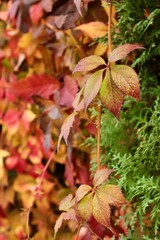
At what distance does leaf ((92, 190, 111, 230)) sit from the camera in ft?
2.32

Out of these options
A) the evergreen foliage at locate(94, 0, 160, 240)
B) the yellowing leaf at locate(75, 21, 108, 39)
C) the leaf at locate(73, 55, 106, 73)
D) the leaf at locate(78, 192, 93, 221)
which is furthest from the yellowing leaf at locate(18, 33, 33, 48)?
the leaf at locate(78, 192, 93, 221)

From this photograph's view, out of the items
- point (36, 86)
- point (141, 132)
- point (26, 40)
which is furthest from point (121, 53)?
point (26, 40)

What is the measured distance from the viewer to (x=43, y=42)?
1.27m

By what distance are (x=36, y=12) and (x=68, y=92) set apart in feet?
0.93

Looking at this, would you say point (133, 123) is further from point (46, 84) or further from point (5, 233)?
point (5, 233)

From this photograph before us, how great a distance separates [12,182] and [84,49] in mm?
560

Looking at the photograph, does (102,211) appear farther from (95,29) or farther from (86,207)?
(95,29)

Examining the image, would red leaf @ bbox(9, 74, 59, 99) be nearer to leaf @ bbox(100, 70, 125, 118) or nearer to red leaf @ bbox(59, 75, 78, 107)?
red leaf @ bbox(59, 75, 78, 107)

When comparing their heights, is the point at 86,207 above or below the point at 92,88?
below

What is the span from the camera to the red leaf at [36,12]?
1.23 meters

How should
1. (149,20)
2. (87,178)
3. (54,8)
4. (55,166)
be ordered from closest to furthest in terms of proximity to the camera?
(149,20)
(54,8)
(87,178)
(55,166)

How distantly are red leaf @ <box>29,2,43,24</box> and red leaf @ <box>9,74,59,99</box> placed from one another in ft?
0.62

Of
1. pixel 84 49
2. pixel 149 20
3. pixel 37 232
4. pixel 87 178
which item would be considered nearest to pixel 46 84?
pixel 84 49

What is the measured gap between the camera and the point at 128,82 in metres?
0.71
